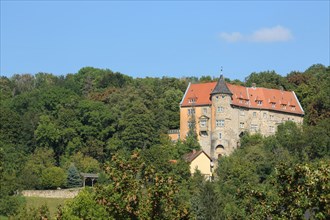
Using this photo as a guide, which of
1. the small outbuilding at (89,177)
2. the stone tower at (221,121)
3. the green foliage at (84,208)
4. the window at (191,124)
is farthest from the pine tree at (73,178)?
the green foliage at (84,208)

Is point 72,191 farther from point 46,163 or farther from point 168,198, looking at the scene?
point 168,198

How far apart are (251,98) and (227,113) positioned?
451 cm

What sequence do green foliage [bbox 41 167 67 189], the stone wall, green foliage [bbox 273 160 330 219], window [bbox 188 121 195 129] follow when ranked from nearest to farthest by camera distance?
1. green foliage [bbox 273 160 330 219]
2. the stone wall
3. green foliage [bbox 41 167 67 189]
4. window [bbox 188 121 195 129]

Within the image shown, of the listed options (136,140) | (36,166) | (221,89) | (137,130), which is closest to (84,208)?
(36,166)

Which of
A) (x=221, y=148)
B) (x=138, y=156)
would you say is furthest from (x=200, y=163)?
(x=138, y=156)

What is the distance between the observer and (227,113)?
82.0 meters

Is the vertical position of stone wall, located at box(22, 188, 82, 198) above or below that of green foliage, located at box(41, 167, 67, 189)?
below

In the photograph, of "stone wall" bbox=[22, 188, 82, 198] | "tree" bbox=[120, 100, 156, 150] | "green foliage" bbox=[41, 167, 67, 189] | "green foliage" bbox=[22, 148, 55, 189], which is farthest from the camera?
"tree" bbox=[120, 100, 156, 150]

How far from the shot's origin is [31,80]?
131625 mm

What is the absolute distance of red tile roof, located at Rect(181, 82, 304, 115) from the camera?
8381 centimetres

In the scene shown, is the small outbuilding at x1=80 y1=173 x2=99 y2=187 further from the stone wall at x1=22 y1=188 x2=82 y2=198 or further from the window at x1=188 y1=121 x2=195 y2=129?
the window at x1=188 y1=121 x2=195 y2=129

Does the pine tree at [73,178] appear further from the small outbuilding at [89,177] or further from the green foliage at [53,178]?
the green foliage at [53,178]

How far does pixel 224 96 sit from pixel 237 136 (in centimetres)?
419

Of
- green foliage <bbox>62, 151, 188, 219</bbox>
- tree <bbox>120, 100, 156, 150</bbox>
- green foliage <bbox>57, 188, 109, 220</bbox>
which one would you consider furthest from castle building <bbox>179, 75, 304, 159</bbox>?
green foliage <bbox>62, 151, 188, 219</bbox>
